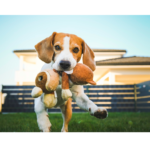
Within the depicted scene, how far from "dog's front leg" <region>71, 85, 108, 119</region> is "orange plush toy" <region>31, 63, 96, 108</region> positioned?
0.22 meters

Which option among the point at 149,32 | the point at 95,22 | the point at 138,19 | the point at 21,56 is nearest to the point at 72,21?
the point at 95,22

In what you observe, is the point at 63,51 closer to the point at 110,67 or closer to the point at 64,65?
the point at 64,65

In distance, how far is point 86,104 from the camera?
1.63m

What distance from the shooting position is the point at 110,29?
3.28 m

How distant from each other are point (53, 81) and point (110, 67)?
633 cm

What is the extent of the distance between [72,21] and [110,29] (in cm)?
77

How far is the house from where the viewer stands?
7.45m

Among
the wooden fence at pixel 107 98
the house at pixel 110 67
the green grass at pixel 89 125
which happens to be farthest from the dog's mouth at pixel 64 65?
the house at pixel 110 67

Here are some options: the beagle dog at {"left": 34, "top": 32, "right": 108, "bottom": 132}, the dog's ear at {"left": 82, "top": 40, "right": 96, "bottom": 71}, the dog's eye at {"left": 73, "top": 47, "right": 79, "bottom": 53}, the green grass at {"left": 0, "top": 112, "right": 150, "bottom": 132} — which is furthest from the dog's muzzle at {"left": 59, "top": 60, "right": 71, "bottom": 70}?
the green grass at {"left": 0, "top": 112, "right": 150, "bottom": 132}

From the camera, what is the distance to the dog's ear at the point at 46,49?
176cm

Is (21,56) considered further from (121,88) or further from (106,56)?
(121,88)

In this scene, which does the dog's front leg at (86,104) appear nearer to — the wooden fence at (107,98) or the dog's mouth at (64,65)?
the dog's mouth at (64,65)

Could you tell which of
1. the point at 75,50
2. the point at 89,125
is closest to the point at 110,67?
the point at 89,125

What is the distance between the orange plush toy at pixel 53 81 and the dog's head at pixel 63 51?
8 cm
